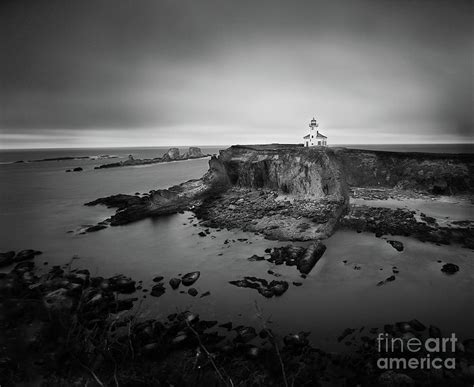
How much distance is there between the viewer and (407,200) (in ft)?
97.3

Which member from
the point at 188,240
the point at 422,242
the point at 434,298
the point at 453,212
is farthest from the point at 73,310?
the point at 453,212

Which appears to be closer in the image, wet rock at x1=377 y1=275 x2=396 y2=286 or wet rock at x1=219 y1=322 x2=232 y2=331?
wet rock at x1=219 y1=322 x2=232 y2=331

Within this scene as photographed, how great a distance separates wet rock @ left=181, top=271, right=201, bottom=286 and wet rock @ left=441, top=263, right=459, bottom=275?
15737 mm

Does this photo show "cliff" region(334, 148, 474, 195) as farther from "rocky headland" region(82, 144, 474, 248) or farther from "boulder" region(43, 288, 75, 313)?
"boulder" region(43, 288, 75, 313)

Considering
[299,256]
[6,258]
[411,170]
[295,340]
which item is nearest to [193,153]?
[411,170]

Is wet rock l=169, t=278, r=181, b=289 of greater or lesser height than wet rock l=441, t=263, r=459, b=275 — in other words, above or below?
below

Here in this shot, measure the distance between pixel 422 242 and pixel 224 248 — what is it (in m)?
16.0

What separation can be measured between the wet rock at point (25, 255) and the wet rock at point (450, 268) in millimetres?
29822

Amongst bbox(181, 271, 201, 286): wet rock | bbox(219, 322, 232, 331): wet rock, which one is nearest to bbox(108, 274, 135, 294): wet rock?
bbox(181, 271, 201, 286): wet rock

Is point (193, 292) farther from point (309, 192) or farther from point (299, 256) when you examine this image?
point (309, 192)

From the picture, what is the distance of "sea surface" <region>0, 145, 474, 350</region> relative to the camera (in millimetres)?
12016

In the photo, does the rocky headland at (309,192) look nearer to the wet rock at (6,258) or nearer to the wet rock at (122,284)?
the wet rock at (6,258)

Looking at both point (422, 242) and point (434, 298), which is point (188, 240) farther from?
point (422, 242)

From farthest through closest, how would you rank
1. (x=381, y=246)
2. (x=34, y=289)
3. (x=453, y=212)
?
1. (x=453, y=212)
2. (x=381, y=246)
3. (x=34, y=289)
